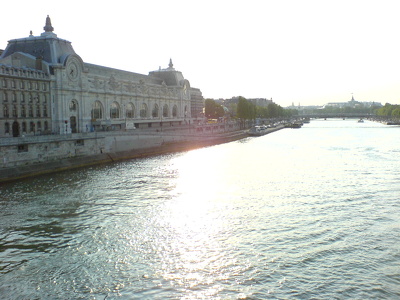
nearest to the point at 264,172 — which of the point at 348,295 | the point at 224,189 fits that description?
the point at 224,189

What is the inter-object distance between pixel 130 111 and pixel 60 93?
22574 mm

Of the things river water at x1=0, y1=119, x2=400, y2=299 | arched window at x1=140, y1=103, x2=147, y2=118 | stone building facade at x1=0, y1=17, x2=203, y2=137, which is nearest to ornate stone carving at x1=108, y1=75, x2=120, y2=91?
stone building facade at x1=0, y1=17, x2=203, y2=137

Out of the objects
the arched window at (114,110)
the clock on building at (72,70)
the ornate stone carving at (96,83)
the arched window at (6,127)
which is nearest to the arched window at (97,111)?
the ornate stone carving at (96,83)

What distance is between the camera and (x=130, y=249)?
63.4 feet

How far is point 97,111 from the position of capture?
67312mm

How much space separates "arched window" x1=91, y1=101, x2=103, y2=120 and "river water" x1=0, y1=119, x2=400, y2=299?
98.3 ft

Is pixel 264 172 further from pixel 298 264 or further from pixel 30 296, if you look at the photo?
pixel 30 296

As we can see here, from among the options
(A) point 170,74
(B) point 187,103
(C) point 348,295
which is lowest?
(C) point 348,295

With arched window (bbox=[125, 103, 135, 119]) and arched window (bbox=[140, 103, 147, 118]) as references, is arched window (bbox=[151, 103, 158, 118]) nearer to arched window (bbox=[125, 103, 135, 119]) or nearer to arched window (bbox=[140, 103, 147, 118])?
arched window (bbox=[140, 103, 147, 118])

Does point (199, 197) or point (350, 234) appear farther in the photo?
point (199, 197)

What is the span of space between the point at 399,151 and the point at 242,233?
160 feet

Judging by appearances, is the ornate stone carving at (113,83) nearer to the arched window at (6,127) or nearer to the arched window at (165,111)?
the arched window at (165,111)

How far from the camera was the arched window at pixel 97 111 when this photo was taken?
66.1 metres

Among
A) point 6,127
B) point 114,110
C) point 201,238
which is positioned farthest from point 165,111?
point 201,238
